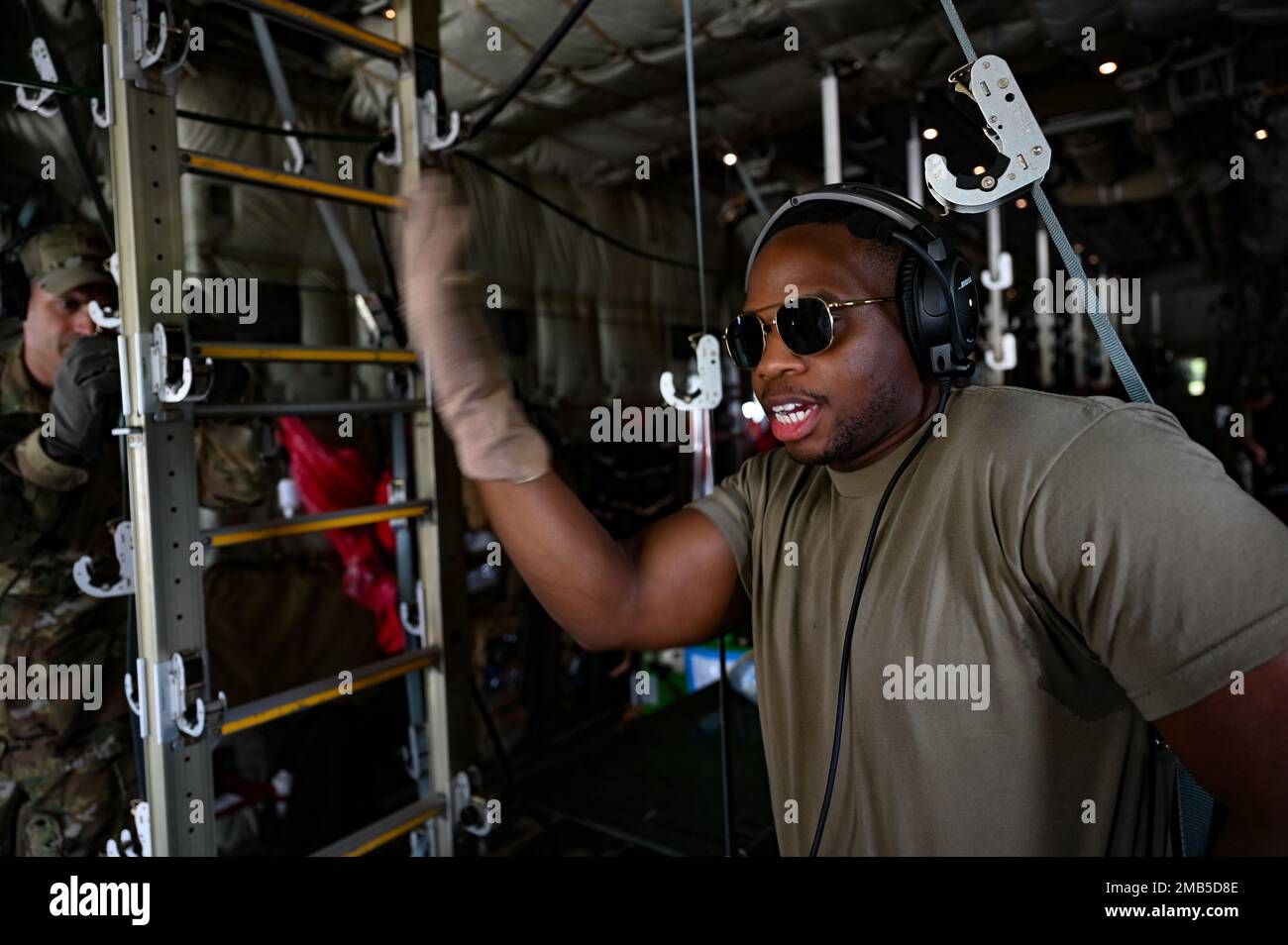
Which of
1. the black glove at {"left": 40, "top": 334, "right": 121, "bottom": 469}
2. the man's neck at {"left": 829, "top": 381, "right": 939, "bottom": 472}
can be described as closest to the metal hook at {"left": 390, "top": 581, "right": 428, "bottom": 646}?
the black glove at {"left": 40, "top": 334, "right": 121, "bottom": 469}

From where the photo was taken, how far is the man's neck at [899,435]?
4.03ft

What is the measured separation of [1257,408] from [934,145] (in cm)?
388

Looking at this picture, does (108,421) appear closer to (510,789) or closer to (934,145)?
(510,789)

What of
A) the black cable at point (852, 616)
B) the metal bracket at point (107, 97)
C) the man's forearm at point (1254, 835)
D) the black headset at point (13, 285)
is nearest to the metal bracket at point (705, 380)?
the black cable at point (852, 616)

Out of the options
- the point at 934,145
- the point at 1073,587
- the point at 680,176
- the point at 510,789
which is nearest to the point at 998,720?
the point at 1073,587

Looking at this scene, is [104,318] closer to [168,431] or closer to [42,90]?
[168,431]

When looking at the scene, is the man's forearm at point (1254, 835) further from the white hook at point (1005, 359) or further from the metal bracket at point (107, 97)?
the white hook at point (1005, 359)

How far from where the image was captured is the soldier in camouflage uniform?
88.7 inches

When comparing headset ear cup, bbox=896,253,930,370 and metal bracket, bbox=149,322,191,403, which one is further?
metal bracket, bbox=149,322,191,403

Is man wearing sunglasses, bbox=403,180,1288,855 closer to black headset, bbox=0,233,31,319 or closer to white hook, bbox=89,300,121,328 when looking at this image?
white hook, bbox=89,300,121,328

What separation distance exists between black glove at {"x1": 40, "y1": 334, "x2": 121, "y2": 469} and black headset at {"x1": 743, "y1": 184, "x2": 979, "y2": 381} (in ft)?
5.45

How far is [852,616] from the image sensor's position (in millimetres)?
1130

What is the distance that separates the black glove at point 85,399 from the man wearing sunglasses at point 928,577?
1251mm

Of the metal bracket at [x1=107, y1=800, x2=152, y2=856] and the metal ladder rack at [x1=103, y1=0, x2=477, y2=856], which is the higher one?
the metal ladder rack at [x1=103, y1=0, x2=477, y2=856]
